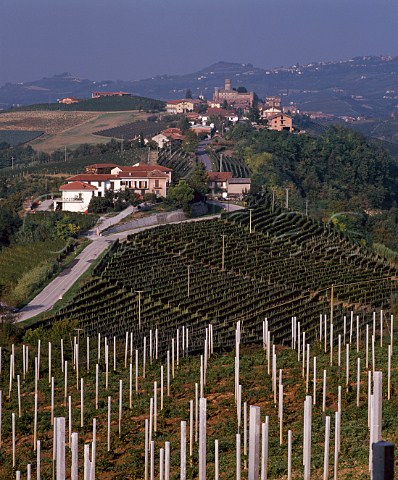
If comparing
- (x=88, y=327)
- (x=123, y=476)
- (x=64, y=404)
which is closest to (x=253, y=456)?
(x=123, y=476)

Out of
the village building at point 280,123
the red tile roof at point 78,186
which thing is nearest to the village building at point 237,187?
the red tile roof at point 78,186

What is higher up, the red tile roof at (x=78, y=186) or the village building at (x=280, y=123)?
the red tile roof at (x=78, y=186)

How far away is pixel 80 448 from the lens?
59.7 feet

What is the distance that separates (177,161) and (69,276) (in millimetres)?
34068

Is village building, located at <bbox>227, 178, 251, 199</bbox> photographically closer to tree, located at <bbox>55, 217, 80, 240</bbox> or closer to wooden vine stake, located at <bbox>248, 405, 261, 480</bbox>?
tree, located at <bbox>55, 217, 80, 240</bbox>

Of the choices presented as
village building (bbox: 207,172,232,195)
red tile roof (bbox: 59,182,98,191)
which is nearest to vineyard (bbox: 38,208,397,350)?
red tile roof (bbox: 59,182,98,191)

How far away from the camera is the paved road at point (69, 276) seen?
33.6 metres

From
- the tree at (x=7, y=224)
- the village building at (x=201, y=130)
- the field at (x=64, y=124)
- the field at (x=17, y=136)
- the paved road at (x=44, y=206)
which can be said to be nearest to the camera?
the tree at (x=7, y=224)

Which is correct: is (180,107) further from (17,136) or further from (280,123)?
(280,123)

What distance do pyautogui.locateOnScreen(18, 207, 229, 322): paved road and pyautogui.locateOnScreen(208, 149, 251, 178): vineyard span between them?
832 inches

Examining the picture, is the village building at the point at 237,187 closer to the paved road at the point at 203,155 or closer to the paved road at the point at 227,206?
the paved road at the point at 227,206

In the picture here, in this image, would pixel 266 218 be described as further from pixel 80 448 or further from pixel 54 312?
pixel 80 448

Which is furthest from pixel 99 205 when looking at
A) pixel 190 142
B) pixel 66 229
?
pixel 190 142

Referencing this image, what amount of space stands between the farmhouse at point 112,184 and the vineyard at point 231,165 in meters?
9.82
